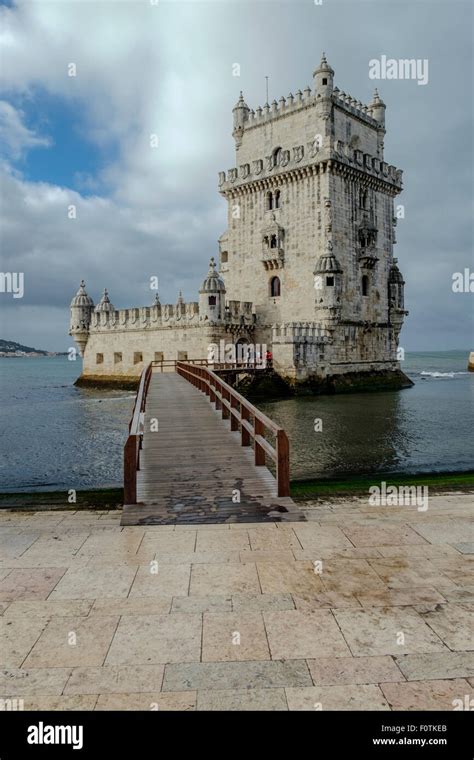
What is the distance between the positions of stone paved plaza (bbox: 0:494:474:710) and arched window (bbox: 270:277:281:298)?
113 feet

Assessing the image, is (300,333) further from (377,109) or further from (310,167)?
(377,109)

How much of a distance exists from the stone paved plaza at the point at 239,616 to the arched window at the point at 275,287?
3441cm

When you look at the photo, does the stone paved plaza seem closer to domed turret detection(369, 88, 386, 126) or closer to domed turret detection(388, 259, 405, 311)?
domed turret detection(388, 259, 405, 311)

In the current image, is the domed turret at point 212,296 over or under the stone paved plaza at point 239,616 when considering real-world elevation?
over

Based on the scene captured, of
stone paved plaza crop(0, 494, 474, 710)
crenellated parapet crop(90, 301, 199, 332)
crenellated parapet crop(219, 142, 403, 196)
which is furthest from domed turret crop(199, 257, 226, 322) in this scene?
stone paved plaza crop(0, 494, 474, 710)

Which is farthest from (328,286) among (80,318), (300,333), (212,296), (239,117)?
(80,318)

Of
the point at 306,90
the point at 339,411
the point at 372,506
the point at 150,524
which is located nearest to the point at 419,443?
the point at 339,411

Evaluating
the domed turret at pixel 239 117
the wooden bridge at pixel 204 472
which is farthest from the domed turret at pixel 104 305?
the wooden bridge at pixel 204 472

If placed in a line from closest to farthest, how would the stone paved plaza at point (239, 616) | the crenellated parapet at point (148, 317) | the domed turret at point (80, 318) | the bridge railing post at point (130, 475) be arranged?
the stone paved plaza at point (239, 616) → the bridge railing post at point (130, 475) → the crenellated parapet at point (148, 317) → the domed turret at point (80, 318)

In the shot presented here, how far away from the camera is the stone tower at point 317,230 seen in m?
37.7

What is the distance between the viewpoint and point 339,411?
2959cm

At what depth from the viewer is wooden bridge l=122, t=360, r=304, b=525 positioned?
8.06 meters

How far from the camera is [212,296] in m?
37.5

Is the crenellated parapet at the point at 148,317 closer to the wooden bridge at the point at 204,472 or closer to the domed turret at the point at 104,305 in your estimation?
the domed turret at the point at 104,305
